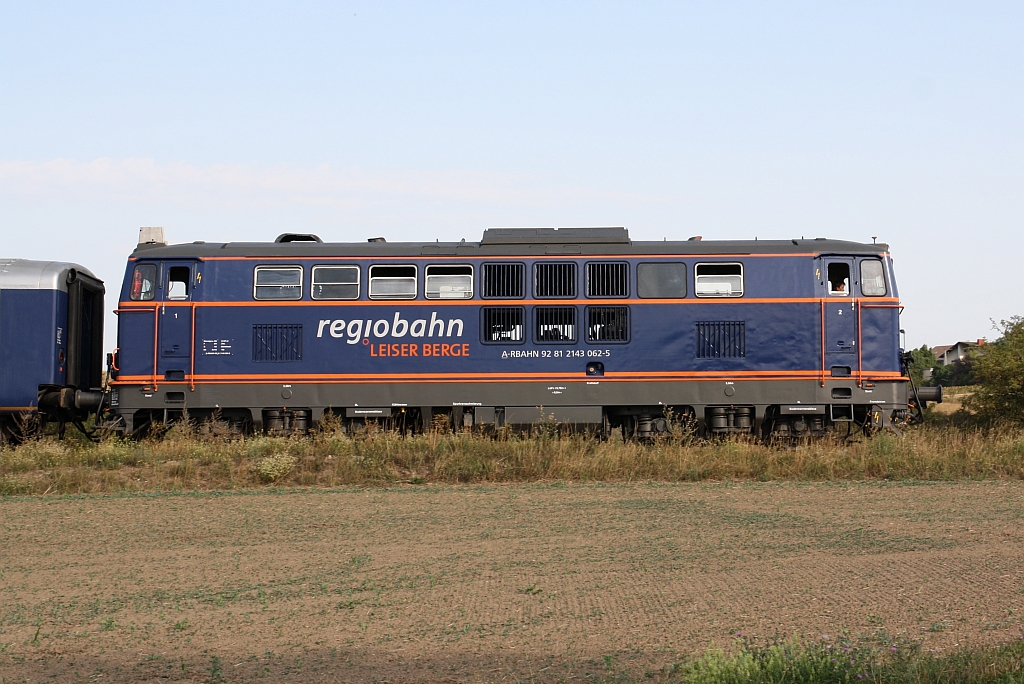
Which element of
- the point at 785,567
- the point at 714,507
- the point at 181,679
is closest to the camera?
the point at 181,679

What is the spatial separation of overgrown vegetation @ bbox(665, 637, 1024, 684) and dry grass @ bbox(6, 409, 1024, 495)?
953 cm

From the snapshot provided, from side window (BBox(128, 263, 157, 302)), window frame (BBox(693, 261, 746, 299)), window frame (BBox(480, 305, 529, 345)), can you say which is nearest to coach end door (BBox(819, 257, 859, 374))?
window frame (BBox(693, 261, 746, 299))

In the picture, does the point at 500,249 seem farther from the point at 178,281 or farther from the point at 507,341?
the point at 178,281

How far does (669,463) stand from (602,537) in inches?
229

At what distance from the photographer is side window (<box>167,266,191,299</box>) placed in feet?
64.4

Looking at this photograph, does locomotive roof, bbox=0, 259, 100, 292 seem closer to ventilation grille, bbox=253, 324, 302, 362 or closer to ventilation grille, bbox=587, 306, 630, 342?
ventilation grille, bbox=253, 324, 302, 362

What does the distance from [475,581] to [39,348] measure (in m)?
14.5

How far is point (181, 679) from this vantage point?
5.80 metres

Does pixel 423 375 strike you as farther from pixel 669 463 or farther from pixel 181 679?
pixel 181 679

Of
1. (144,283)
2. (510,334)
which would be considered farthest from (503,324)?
(144,283)

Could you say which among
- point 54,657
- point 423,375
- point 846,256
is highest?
point 846,256

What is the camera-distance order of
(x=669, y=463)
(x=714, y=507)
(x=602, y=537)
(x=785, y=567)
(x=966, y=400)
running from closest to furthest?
(x=785, y=567)
(x=602, y=537)
(x=714, y=507)
(x=669, y=463)
(x=966, y=400)

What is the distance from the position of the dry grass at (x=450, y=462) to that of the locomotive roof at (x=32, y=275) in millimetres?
4215

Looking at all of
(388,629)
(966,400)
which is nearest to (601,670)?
(388,629)
